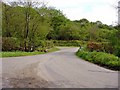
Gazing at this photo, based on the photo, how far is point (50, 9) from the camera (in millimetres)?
46156

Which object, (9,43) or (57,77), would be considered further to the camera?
(9,43)

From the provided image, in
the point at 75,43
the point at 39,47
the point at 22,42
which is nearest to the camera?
the point at 22,42

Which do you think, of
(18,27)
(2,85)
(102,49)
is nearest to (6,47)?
(18,27)

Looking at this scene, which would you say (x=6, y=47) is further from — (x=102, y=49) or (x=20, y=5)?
(x=102, y=49)

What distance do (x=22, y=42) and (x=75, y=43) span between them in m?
40.4

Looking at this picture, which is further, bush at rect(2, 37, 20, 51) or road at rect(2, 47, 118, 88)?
bush at rect(2, 37, 20, 51)

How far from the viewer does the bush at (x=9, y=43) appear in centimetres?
3925

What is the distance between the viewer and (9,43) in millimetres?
39656

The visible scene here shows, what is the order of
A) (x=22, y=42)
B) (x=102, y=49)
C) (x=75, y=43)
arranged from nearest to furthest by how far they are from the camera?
(x=102, y=49), (x=22, y=42), (x=75, y=43)

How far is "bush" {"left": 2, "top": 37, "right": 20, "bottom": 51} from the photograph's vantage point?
3925cm

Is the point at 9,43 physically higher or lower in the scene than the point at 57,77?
higher

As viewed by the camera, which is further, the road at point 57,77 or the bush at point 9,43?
the bush at point 9,43

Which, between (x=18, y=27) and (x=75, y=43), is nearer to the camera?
(x=18, y=27)

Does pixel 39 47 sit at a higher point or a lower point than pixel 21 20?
lower
